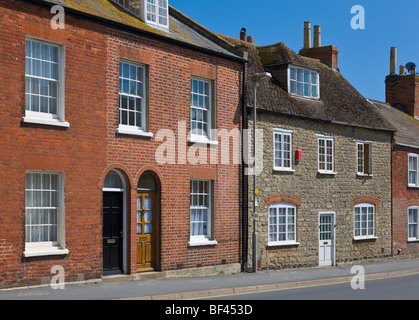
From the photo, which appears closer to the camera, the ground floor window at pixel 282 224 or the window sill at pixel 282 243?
the window sill at pixel 282 243

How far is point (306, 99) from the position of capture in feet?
86.7

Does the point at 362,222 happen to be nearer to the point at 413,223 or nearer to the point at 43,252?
the point at 413,223

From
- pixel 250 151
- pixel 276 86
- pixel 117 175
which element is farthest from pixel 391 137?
pixel 117 175

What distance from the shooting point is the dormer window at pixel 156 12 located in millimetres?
20156

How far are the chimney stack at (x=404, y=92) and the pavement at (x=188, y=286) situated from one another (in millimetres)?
16526

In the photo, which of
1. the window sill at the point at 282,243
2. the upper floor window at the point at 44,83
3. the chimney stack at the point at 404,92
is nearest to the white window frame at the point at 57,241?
the upper floor window at the point at 44,83

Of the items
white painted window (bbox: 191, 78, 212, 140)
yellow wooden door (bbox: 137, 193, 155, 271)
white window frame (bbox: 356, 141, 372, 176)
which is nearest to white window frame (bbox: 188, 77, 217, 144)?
white painted window (bbox: 191, 78, 212, 140)

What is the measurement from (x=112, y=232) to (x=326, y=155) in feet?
38.2

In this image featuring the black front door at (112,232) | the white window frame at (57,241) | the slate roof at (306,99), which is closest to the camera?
the white window frame at (57,241)

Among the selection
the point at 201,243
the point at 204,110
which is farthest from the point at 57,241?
the point at 204,110

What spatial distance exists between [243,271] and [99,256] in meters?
6.69

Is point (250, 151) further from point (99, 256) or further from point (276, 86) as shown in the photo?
point (99, 256)

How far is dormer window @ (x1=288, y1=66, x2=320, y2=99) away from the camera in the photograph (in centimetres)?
2595

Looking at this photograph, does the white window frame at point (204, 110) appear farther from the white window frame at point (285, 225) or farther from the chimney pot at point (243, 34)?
the chimney pot at point (243, 34)
